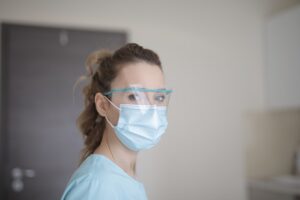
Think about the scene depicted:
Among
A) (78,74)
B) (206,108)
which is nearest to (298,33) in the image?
(206,108)

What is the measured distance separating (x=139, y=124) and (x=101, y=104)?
0.15m

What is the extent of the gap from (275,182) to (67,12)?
1979 millimetres

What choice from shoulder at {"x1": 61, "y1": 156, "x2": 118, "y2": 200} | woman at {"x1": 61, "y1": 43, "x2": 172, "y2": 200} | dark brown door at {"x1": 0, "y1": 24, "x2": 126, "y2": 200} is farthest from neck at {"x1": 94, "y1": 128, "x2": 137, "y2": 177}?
dark brown door at {"x1": 0, "y1": 24, "x2": 126, "y2": 200}

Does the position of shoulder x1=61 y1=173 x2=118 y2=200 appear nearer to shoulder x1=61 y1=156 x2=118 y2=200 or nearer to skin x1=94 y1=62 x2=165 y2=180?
shoulder x1=61 y1=156 x2=118 y2=200

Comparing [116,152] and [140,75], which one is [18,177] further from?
[140,75]

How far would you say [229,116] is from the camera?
3.08 metres

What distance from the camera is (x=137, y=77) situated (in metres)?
1.21

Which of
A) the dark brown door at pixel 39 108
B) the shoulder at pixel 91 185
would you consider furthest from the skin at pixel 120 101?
the dark brown door at pixel 39 108

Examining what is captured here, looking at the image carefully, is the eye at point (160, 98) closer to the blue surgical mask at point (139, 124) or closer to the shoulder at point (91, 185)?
the blue surgical mask at point (139, 124)

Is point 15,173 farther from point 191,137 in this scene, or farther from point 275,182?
point 275,182

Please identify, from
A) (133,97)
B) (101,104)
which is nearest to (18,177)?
(101,104)

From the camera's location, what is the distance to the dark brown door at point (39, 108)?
2531 millimetres

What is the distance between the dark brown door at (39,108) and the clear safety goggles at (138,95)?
1457 mm

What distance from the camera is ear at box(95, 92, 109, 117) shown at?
50.8 inches
